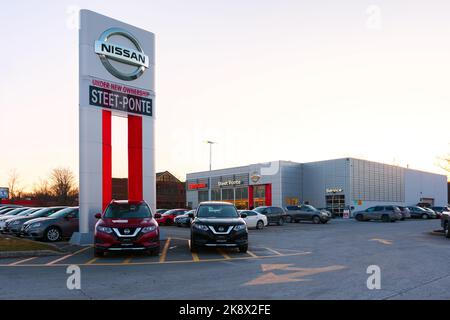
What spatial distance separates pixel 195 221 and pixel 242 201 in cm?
4861

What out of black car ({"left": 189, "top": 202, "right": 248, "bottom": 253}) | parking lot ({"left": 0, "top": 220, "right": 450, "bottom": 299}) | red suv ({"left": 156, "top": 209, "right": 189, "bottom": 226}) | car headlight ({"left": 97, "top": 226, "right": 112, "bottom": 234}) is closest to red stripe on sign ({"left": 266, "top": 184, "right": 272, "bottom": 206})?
red suv ({"left": 156, "top": 209, "right": 189, "bottom": 226})

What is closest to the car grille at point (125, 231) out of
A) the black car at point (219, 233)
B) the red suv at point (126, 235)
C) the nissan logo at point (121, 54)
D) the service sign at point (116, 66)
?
the red suv at point (126, 235)

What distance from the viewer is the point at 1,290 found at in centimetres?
817

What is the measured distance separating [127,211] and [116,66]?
662 centimetres

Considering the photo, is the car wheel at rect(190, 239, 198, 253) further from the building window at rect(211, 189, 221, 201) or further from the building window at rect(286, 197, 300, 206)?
the building window at rect(211, 189, 221, 201)

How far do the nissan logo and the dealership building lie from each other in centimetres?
3935

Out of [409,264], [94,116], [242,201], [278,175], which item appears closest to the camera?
[409,264]

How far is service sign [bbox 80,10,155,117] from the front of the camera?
16.9 m

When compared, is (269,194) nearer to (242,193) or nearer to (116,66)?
(242,193)

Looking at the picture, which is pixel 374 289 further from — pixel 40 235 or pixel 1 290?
pixel 40 235

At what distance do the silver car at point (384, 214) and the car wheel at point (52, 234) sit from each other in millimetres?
30690

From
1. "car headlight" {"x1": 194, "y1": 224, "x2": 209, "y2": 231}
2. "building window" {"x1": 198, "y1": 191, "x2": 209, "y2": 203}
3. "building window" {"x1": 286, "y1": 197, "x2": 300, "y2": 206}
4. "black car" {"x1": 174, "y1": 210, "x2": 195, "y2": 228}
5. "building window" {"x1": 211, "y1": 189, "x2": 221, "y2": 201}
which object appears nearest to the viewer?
"car headlight" {"x1": 194, "y1": 224, "x2": 209, "y2": 231}
